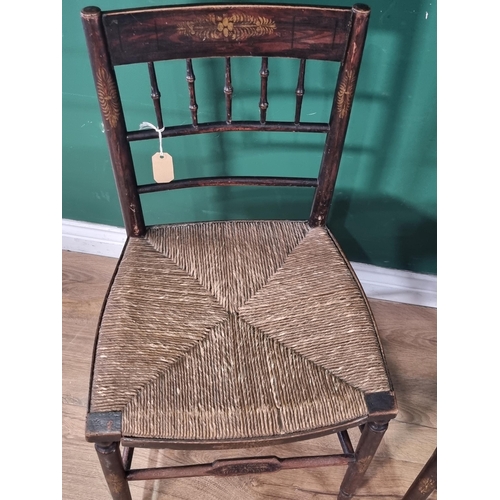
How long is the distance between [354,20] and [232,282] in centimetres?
43

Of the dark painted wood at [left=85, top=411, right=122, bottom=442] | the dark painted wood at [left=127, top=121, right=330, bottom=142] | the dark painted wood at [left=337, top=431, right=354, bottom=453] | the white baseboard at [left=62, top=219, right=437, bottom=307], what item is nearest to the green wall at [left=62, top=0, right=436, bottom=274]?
the white baseboard at [left=62, top=219, right=437, bottom=307]

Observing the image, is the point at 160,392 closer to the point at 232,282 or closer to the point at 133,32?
the point at 232,282

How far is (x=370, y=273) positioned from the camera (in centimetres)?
133

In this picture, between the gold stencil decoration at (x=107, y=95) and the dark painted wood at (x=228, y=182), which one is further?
the dark painted wood at (x=228, y=182)

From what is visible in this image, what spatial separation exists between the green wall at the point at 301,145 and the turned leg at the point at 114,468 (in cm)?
64

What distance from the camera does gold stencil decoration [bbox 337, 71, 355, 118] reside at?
0.80m

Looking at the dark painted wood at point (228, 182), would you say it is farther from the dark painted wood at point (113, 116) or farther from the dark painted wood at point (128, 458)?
the dark painted wood at point (128, 458)

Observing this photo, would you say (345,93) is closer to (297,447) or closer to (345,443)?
(345,443)

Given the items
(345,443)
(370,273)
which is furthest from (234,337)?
(370,273)

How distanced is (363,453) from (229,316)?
0.99 ft

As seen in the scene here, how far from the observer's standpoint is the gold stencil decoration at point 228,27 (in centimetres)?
76

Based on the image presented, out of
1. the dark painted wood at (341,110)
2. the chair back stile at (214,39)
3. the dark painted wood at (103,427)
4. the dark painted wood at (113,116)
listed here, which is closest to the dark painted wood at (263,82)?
the chair back stile at (214,39)

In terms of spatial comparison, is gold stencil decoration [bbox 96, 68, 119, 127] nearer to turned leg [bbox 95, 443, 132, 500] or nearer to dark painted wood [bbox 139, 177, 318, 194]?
dark painted wood [bbox 139, 177, 318, 194]

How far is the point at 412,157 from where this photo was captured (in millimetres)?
1077
